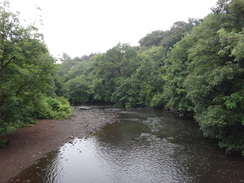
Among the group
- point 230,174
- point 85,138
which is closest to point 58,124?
point 85,138

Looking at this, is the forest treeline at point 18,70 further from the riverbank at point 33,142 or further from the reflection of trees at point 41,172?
the reflection of trees at point 41,172

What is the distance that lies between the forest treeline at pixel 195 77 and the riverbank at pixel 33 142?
22.2 feet

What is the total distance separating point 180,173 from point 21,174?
9.31m

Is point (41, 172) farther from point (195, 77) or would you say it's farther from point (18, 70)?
point (195, 77)

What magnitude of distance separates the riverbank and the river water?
2.34 ft

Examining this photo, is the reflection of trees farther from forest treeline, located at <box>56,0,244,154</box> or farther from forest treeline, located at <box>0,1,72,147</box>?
forest treeline, located at <box>56,0,244,154</box>

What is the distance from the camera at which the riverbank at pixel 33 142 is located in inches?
449

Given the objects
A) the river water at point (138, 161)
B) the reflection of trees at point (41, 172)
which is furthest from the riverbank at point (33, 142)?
the river water at point (138, 161)

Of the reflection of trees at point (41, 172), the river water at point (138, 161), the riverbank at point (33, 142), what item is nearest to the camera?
the reflection of trees at point (41, 172)

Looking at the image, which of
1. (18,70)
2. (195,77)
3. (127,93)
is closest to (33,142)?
(18,70)

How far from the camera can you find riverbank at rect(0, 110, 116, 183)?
1140cm

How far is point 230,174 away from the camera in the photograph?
10594 millimetres

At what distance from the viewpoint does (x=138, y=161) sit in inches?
500

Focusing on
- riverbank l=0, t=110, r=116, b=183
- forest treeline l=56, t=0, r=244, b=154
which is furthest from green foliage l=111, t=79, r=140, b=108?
riverbank l=0, t=110, r=116, b=183
